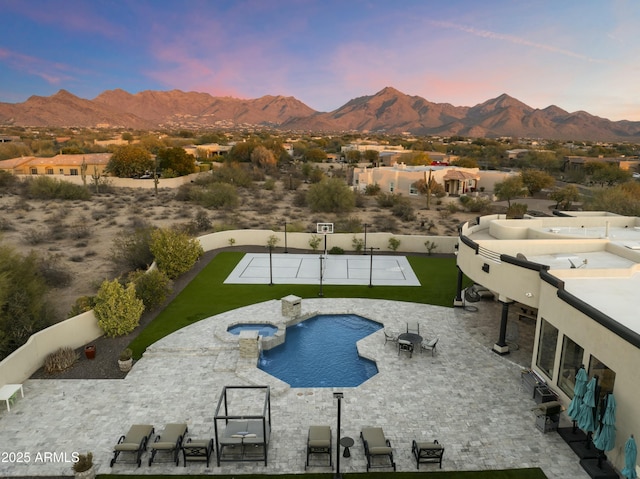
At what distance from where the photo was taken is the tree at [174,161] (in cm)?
6369

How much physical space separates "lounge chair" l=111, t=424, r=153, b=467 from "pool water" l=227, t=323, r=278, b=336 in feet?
23.5

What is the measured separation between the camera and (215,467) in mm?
11055

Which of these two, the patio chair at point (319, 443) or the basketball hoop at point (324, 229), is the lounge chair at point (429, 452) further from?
the basketball hoop at point (324, 229)

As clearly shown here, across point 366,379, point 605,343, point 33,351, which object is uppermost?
point 605,343

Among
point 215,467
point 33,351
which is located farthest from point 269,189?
point 215,467

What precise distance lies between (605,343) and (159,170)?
67.8 m

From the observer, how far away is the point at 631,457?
30.3ft

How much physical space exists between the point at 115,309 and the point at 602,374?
57.1ft

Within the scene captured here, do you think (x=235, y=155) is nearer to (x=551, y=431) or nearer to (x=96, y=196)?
(x=96, y=196)

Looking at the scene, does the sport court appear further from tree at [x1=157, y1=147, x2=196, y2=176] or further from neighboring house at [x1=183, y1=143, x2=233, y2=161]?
neighboring house at [x1=183, y1=143, x2=233, y2=161]

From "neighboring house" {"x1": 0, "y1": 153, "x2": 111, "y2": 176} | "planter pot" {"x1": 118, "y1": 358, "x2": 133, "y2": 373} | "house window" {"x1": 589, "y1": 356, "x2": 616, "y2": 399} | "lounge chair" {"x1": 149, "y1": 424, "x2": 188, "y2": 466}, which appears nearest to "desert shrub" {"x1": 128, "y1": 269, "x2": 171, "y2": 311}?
"planter pot" {"x1": 118, "y1": 358, "x2": 133, "y2": 373}

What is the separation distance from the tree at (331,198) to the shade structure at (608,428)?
3765 cm

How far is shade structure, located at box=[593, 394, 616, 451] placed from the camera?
33.0 feet

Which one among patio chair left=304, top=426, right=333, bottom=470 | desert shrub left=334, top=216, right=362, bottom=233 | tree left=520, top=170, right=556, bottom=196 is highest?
tree left=520, top=170, right=556, bottom=196
